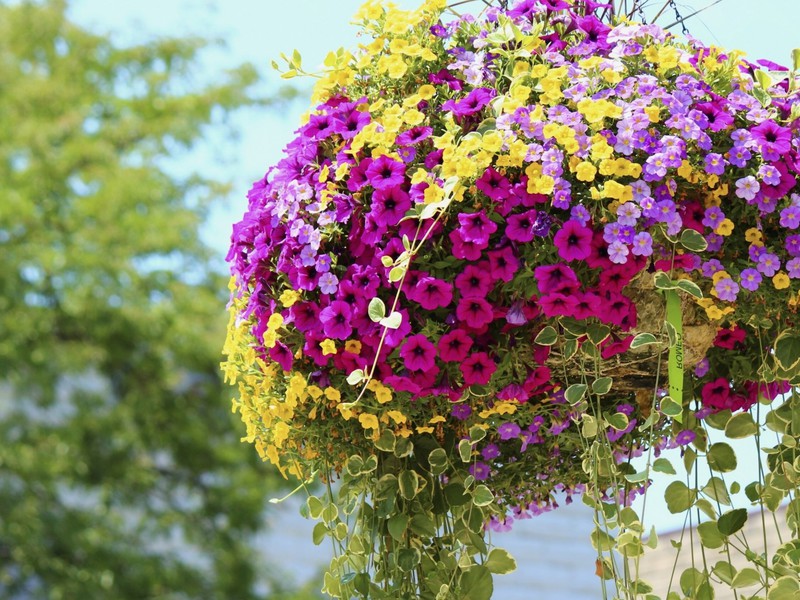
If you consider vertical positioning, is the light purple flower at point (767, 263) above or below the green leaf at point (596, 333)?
above

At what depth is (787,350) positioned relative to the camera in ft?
3.64

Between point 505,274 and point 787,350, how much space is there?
0.35 m

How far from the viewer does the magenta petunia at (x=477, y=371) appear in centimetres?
104

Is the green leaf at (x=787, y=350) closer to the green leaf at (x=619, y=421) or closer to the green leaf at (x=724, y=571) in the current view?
the green leaf at (x=619, y=421)

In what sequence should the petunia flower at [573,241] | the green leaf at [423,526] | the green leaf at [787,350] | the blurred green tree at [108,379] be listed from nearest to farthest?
the petunia flower at [573,241] → the green leaf at [787,350] → the green leaf at [423,526] → the blurred green tree at [108,379]

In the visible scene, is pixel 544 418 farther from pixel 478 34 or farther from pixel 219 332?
pixel 219 332

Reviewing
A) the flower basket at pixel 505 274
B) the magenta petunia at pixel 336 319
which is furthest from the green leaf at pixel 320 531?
the magenta petunia at pixel 336 319

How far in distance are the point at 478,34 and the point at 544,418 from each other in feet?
1.56

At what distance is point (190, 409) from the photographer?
525cm

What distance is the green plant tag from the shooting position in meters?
1.05

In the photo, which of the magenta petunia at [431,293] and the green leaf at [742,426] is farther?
the green leaf at [742,426]

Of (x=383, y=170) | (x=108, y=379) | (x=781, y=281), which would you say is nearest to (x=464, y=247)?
(x=383, y=170)

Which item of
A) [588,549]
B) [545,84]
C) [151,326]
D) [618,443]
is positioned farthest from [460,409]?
[588,549]

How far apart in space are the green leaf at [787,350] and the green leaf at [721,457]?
0.17 meters
